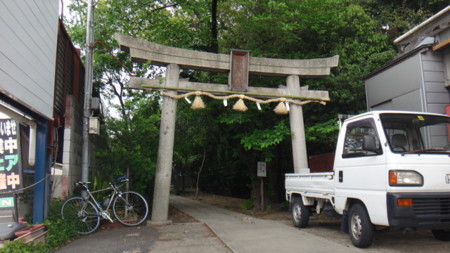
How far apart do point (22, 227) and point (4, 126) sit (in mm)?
1989

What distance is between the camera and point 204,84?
10312mm

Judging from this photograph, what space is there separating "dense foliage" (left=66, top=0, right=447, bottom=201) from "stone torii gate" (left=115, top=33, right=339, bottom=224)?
957mm

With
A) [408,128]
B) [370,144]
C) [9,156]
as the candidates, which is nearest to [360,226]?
[370,144]

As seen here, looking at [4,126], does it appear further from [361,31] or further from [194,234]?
[361,31]

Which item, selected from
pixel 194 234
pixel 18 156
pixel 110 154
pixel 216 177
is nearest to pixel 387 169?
pixel 194 234

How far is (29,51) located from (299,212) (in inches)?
→ 261

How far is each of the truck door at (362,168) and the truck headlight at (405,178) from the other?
145 millimetres

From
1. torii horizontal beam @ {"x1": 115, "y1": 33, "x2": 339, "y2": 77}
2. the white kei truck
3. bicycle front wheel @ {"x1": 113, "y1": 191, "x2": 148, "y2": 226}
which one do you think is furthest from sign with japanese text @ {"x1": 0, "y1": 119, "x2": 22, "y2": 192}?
the white kei truck

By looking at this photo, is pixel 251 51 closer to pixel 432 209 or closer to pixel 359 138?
pixel 359 138

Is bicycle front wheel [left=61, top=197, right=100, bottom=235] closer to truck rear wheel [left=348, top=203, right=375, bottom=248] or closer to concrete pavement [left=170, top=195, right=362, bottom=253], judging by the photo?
concrete pavement [left=170, top=195, right=362, bottom=253]

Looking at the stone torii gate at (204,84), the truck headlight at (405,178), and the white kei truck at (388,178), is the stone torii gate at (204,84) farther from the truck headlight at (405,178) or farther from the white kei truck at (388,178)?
the truck headlight at (405,178)

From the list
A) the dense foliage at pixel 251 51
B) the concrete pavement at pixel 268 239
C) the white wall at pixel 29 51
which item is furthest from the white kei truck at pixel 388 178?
the white wall at pixel 29 51

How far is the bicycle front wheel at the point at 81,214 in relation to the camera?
8.02 meters

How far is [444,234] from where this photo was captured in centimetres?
646
